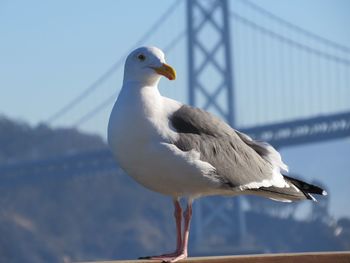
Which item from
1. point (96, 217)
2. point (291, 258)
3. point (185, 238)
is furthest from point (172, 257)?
point (96, 217)

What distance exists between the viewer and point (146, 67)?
2.25 m

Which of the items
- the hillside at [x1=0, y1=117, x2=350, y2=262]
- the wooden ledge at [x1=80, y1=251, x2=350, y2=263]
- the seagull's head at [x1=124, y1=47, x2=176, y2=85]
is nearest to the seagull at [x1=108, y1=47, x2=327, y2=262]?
the seagull's head at [x1=124, y1=47, x2=176, y2=85]

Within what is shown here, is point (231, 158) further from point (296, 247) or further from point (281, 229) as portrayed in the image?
point (281, 229)

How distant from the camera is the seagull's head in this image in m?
2.25

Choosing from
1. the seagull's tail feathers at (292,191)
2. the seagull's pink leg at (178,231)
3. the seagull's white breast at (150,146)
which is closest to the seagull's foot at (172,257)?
the seagull's pink leg at (178,231)

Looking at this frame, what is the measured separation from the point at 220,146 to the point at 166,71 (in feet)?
0.67

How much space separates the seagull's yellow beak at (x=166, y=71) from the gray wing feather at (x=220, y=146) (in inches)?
2.6

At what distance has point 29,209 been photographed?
33906 mm

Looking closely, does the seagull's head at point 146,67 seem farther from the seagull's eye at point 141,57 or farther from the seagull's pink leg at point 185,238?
the seagull's pink leg at point 185,238

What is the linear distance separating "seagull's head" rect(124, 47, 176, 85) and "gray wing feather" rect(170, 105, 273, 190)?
3.0 inches

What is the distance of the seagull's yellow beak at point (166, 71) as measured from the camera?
2240mm

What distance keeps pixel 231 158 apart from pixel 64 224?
32.6 meters

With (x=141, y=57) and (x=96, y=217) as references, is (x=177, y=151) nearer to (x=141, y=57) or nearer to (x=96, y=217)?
(x=141, y=57)

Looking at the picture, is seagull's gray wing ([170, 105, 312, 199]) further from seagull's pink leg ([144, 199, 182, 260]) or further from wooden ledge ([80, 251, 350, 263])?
wooden ledge ([80, 251, 350, 263])
